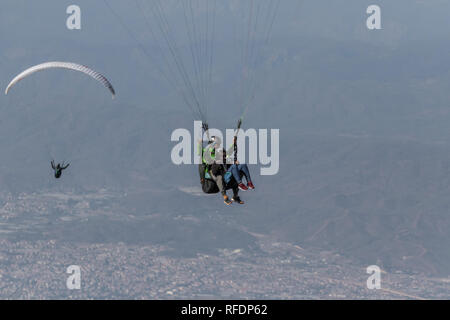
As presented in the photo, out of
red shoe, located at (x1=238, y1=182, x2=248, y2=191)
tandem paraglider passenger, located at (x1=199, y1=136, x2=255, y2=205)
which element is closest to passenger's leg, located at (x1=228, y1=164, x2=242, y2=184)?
tandem paraglider passenger, located at (x1=199, y1=136, x2=255, y2=205)

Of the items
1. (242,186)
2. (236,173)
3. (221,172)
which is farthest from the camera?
(221,172)

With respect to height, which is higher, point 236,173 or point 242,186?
point 236,173

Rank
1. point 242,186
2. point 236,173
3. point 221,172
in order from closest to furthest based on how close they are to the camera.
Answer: point 242,186, point 236,173, point 221,172

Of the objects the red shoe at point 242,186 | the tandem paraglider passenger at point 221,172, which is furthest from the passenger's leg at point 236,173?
the red shoe at point 242,186

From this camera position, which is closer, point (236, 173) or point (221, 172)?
point (236, 173)

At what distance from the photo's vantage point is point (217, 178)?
4100 cm

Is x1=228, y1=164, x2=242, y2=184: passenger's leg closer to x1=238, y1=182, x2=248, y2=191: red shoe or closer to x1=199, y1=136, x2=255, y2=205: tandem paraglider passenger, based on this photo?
x1=199, y1=136, x2=255, y2=205: tandem paraglider passenger

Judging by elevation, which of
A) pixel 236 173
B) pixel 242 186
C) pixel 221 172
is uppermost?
pixel 221 172

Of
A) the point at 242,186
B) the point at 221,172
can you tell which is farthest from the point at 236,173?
the point at 221,172

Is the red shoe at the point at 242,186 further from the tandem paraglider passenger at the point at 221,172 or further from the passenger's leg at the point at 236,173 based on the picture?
the passenger's leg at the point at 236,173

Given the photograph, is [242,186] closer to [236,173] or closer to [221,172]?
[236,173]
